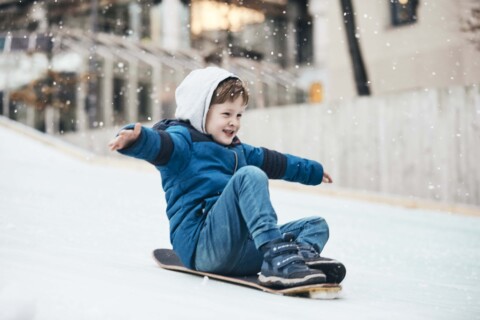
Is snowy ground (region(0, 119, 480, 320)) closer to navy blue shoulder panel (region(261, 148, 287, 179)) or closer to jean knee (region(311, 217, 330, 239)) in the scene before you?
jean knee (region(311, 217, 330, 239))

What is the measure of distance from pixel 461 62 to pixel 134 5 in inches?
467

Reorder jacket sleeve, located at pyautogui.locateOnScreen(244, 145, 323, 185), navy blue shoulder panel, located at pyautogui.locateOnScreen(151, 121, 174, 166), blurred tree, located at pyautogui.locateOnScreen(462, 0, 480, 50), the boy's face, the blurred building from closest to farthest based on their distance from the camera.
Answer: navy blue shoulder panel, located at pyautogui.locateOnScreen(151, 121, 174, 166) → the boy's face → jacket sleeve, located at pyautogui.locateOnScreen(244, 145, 323, 185) → blurred tree, located at pyautogui.locateOnScreen(462, 0, 480, 50) → the blurred building

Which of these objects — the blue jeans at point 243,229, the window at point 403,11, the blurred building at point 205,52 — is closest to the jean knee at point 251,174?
the blue jeans at point 243,229

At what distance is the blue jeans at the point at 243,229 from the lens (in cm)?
240

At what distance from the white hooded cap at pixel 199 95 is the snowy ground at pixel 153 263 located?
2.01ft

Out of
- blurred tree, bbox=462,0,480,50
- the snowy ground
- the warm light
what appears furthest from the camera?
the warm light

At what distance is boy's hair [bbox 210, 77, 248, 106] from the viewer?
2.71m

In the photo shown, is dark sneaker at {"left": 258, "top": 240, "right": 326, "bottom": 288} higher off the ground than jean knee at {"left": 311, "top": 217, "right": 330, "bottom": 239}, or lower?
lower

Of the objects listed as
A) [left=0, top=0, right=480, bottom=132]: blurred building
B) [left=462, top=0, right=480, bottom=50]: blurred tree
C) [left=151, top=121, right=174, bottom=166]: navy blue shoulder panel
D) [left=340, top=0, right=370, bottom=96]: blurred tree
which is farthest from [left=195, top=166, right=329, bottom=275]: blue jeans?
[left=340, top=0, right=370, bottom=96]: blurred tree

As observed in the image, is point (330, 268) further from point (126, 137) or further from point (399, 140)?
point (399, 140)

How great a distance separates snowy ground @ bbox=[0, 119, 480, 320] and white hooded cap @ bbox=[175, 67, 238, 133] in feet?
2.01

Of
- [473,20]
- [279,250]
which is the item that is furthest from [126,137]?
[473,20]

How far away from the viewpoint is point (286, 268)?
2.37m

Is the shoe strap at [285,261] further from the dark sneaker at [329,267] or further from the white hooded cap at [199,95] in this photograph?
the white hooded cap at [199,95]
